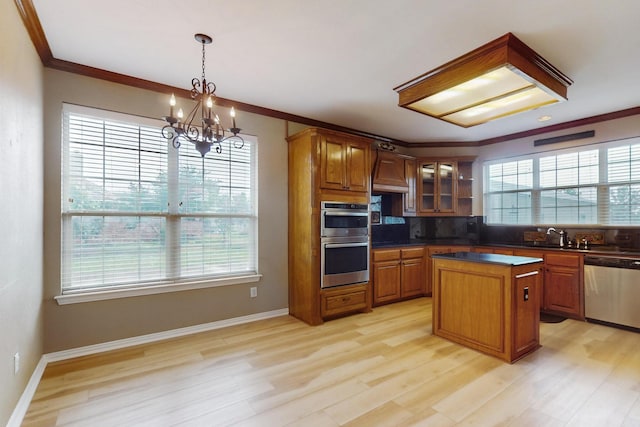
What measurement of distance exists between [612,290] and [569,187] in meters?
1.51

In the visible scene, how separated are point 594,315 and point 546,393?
2.28 metres

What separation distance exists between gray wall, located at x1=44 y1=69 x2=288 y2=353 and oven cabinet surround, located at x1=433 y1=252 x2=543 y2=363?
79.6 inches

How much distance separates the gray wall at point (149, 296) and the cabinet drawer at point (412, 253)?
6.20ft

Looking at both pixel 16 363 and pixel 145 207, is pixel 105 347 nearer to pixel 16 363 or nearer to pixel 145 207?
pixel 16 363

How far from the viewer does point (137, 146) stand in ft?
10.5

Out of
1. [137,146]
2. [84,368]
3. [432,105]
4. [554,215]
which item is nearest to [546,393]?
[432,105]

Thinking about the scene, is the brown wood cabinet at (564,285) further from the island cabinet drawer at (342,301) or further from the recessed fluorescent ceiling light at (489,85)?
the island cabinet drawer at (342,301)

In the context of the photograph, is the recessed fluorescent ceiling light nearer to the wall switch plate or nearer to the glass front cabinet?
the glass front cabinet

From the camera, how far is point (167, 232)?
336 cm

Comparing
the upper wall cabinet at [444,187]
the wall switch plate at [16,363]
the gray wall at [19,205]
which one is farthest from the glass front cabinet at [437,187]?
the wall switch plate at [16,363]

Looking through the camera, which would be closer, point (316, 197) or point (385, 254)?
point (316, 197)

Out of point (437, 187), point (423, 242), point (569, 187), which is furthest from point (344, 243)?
point (569, 187)

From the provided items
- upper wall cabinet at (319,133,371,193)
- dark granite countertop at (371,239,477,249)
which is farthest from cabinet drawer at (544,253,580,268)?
upper wall cabinet at (319,133,371,193)

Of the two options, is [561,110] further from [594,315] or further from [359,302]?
[359,302]
